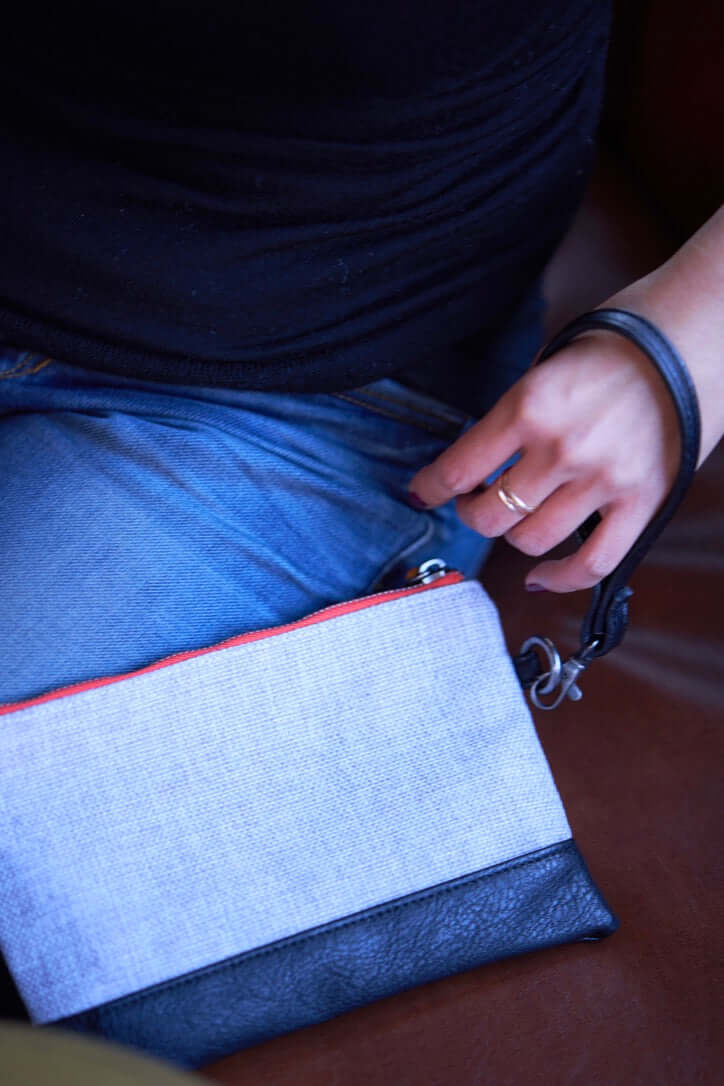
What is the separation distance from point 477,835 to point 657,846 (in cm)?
13

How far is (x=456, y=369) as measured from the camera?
71 cm

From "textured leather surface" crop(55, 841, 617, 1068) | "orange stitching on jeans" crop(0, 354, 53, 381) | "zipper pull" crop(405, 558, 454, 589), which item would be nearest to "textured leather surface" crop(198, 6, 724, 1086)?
"textured leather surface" crop(55, 841, 617, 1068)

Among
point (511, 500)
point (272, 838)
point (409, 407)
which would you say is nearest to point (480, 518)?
point (511, 500)

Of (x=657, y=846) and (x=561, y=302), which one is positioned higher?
(x=561, y=302)

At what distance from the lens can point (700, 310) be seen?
20.7 inches

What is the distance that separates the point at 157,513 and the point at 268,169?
0.23m

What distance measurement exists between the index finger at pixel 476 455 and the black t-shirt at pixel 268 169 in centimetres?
9

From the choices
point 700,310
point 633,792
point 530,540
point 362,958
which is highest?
point 700,310

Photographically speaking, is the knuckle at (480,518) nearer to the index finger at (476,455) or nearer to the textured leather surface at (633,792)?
the index finger at (476,455)

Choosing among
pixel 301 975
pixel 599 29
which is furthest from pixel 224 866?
pixel 599 29

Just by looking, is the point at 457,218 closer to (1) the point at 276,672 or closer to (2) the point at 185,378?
(2) the point at 185,378

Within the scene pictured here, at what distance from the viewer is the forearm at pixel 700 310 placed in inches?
20.6

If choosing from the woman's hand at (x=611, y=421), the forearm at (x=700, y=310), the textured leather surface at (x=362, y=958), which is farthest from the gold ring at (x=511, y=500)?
the textured leather surface at (x=362, y=958)

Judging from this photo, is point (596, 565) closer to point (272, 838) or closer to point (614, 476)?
point (614, 476)
